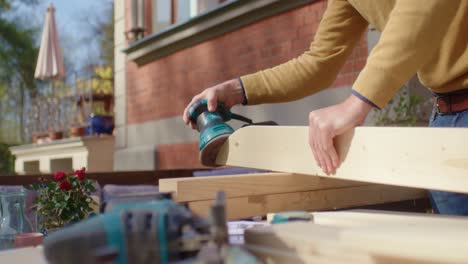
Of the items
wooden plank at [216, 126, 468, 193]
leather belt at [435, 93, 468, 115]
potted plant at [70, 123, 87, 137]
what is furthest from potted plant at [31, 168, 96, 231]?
potted plant at [70, 123, 87, 137]

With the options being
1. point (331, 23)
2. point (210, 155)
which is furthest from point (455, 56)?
point (210, 155)

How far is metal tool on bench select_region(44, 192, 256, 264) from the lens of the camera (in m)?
0.59

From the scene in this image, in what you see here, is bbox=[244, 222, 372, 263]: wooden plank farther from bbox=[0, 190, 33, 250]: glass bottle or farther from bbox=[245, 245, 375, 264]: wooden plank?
bbox=[0, 190, 33, 250]: glass bottle

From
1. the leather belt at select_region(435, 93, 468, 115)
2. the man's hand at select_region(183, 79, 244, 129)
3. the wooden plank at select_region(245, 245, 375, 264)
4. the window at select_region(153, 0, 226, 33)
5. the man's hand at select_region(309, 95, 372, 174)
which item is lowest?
the wooden plank at select_region(245, 245, 375, 264)

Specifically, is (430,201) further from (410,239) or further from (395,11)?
(410,239)

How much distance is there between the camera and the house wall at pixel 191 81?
13.7ft

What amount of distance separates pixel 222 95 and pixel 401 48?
632 mm

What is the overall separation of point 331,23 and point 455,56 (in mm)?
401

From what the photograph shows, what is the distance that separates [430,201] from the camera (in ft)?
5.57

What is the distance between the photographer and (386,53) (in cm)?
107

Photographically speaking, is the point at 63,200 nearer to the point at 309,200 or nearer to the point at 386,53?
the point at 309,200

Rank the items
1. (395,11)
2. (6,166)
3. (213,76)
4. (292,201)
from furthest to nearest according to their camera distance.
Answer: (6,166)
(213,76)
(292,201)
(395,11)

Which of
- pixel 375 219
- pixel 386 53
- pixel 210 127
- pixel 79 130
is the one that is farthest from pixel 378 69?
pixel 79 130

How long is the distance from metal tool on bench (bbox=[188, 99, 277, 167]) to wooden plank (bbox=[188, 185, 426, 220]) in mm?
207
